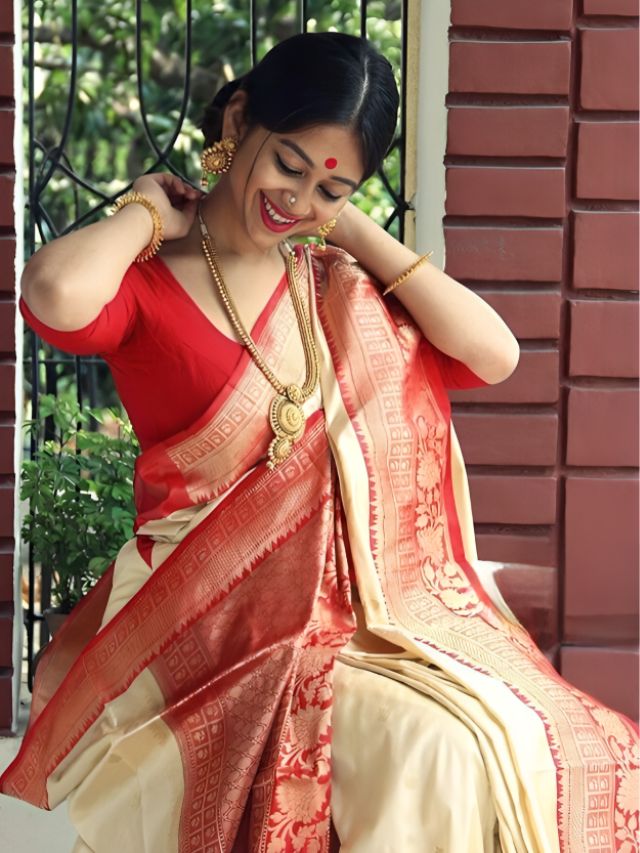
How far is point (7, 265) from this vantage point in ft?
8.69

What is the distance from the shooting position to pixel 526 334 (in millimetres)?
2732

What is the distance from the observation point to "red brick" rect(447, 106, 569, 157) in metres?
2.68

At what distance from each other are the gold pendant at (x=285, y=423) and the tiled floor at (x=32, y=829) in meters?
1.07

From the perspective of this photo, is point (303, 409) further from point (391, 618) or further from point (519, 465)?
point (519, 465)

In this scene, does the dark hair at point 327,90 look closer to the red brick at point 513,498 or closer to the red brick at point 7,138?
the red brick at point 7,138

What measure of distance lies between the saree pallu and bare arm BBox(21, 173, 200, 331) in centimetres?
25

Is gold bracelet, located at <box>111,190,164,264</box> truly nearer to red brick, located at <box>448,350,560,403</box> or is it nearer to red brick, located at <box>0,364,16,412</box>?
red brick, located at <box>0,364,16,412</box>

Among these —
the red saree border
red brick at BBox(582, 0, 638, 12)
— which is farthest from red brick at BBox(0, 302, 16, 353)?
red brick at BBox(582, 0, 638, 12)

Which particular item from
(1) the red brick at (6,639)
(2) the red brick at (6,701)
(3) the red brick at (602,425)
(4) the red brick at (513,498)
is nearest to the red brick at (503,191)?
(3) the red brick at (602,425)

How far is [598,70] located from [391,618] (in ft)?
4.75

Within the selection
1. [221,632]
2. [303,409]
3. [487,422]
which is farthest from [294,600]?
[487,422]

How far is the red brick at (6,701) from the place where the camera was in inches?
107

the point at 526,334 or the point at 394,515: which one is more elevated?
the point at 526,334

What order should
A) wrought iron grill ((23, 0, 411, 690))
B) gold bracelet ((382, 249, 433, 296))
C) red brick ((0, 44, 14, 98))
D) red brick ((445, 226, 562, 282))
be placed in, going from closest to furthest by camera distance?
gold bracelet ((382, 249, 433, 296)), red brick ((0, 44, 14, 98)), red brick ((445, 226, 562, 282)), wrought iron grill ((23, 0, 411, 690))
